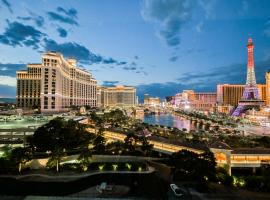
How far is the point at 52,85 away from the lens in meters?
77.0

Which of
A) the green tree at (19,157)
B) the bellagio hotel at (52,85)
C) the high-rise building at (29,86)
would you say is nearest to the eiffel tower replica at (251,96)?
the bellagio hotel at (52,85)

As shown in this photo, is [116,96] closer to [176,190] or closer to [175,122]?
[175,122]

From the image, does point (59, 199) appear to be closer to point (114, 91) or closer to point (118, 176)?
point (118, 176)

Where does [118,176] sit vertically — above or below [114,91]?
below

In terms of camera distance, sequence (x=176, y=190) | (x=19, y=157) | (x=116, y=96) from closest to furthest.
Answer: (x=176, y=190)
(x=19, y=157)
(x=116, y=96)

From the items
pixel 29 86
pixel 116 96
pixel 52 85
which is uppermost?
pixel 29 86

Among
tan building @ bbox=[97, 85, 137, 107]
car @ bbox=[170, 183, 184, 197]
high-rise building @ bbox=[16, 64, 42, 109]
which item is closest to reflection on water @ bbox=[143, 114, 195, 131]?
high-rise building @ bbox=[16, 64, 42, 109]

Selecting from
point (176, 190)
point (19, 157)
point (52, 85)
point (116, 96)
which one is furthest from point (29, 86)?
point (116, 96)

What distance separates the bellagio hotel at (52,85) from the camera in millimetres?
76250

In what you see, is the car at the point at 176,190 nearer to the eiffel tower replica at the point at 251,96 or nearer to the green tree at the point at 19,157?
the green tree at the point at 19,157

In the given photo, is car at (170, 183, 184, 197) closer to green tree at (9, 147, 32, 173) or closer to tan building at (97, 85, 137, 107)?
green tree at (9, 147, 32, 173)

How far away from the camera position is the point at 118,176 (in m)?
22.4

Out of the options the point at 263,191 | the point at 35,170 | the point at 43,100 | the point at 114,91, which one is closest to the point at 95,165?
the point at 35,170

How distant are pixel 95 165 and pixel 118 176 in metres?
4.32
